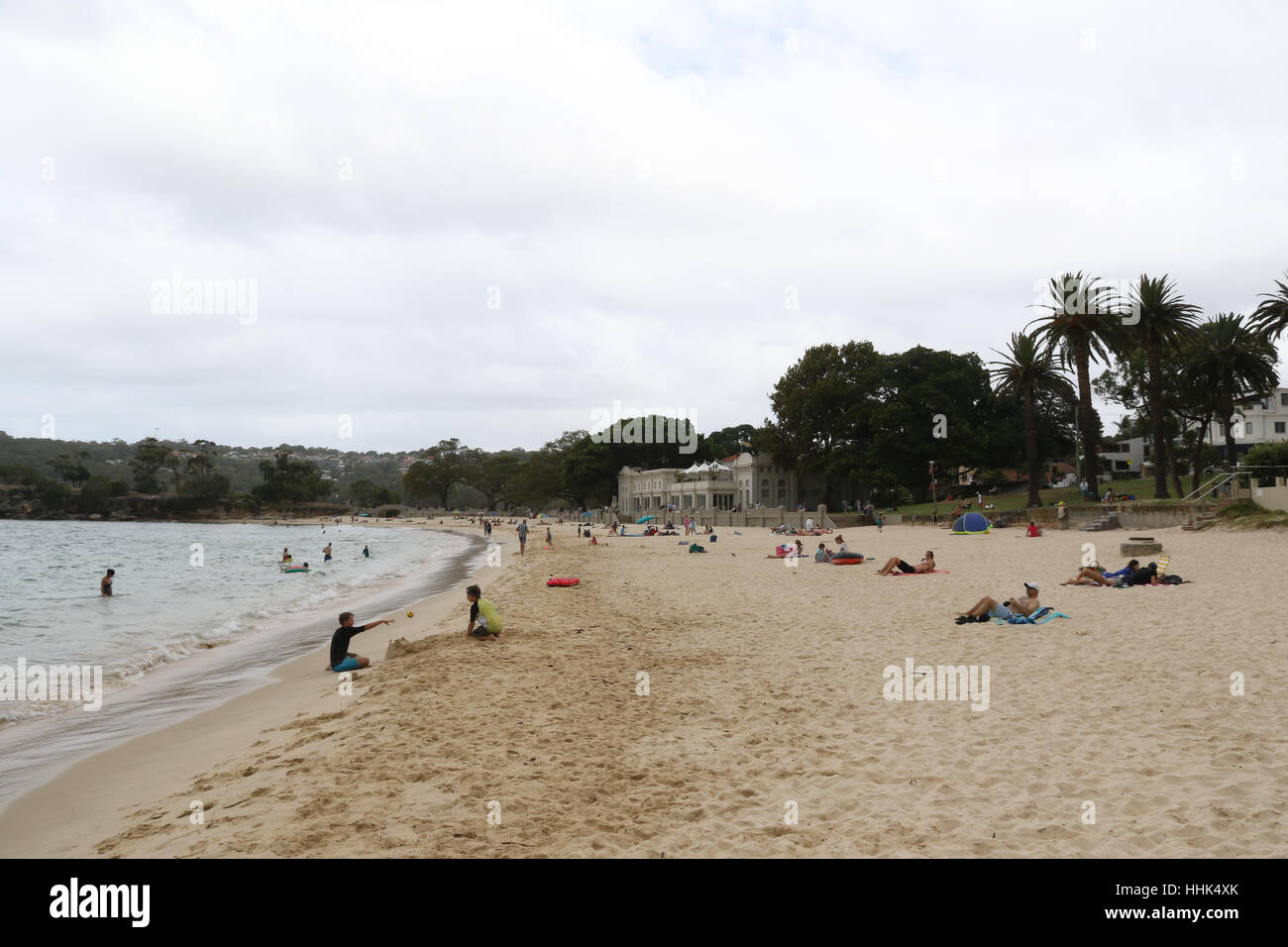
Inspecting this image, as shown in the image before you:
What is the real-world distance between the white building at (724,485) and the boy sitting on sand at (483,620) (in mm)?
60710

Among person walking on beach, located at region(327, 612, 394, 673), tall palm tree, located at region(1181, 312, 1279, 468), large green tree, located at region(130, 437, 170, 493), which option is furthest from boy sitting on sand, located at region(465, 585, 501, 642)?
large green tree, located at region(130, 437, 170, 493)

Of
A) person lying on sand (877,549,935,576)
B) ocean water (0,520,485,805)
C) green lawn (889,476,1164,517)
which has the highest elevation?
green lawn (889,476,1164,517)

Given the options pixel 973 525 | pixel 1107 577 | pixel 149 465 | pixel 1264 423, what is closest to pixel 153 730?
pixel 1107 577

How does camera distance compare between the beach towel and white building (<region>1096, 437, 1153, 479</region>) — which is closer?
the beach towel

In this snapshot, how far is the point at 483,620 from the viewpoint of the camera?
451 inches

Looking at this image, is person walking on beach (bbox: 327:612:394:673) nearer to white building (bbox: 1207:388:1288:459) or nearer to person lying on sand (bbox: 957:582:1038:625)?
person lying on sand (bbox: 957:582:1038:625)

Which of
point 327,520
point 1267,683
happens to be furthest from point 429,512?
point 1267,683

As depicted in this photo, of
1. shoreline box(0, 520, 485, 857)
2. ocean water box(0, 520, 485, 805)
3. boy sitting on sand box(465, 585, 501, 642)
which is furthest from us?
boy sitting on sand box(465, 585, 501, 642)

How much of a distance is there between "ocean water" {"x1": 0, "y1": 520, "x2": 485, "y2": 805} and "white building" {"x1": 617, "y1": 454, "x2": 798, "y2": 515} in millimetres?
41538

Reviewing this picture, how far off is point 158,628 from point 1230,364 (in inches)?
1927

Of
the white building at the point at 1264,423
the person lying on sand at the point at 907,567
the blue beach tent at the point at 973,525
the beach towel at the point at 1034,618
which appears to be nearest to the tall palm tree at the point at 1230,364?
the blue beach tent at the point at 973,525

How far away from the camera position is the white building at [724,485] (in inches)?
2889

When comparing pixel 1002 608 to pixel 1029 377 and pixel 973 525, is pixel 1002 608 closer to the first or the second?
pixel 973 525

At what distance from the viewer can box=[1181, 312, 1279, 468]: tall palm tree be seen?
38750 millimetres
